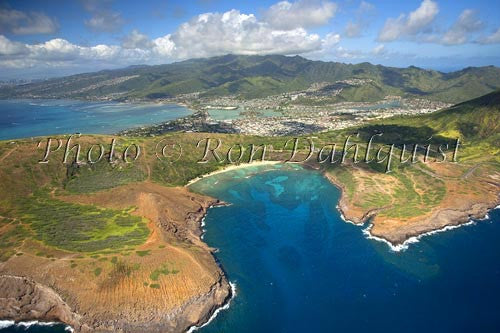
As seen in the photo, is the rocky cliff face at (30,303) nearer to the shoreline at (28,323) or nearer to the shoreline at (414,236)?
the shoreline at (28,323)

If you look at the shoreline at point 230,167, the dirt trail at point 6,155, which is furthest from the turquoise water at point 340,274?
the dirt trail at point 6,155

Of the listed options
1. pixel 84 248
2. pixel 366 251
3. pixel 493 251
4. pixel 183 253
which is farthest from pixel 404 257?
pixel 84 248

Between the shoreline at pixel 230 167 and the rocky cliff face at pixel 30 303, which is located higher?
the rocky cliff face at pixel 30 303

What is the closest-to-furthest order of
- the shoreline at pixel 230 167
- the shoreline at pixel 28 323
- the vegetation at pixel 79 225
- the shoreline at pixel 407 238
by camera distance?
the shoreline at pixel 28 323
the vegetation at pixel 79 225
the shoreline at pixel 407 238
the shoreline at pixel 230 167

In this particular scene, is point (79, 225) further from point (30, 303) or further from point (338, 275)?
point (338, 275)

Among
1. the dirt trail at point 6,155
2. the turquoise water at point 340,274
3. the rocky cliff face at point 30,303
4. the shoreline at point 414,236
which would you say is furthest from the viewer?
the dirt trail at point 6,155

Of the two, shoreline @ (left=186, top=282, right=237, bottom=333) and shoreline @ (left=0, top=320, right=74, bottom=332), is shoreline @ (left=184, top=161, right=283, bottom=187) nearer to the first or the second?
shoreline @ (left=186, top=282, right=237, bottom=333)

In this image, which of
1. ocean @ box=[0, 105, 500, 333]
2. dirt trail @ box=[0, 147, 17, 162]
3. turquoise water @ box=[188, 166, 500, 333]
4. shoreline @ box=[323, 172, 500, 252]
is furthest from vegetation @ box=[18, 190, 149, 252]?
shoreline @ box=[323, 172, 500, 252]

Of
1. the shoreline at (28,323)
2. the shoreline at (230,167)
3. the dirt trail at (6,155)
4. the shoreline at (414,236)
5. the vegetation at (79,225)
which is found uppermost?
the dirt trail at (6,155)
